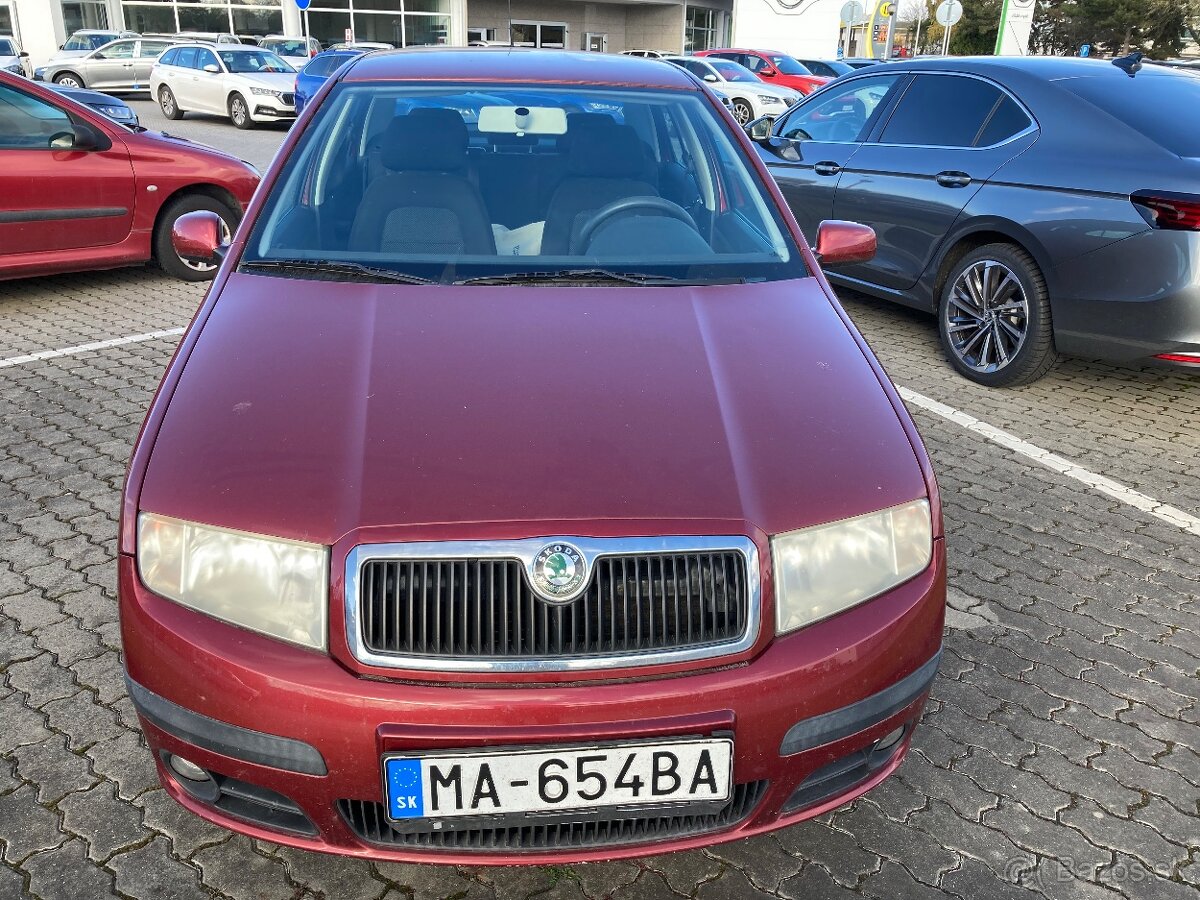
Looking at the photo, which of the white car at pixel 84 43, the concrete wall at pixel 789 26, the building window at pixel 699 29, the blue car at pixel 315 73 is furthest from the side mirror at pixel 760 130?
the concrete wall at pixel 789 26

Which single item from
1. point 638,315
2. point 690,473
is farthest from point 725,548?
point 638,315

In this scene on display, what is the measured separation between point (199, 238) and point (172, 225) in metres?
4.44

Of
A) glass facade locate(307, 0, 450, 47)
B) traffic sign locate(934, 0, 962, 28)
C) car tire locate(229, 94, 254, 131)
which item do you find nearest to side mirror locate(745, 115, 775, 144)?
car tire locate(229, 94, 254, 131)

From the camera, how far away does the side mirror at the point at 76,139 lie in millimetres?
6406

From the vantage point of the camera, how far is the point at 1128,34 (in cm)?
5216

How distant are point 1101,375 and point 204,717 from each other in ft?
18.1

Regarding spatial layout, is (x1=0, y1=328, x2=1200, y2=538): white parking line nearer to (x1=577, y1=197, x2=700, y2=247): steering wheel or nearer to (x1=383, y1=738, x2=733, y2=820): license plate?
(x1=577, y1=197, x2=700, y2=247): steering wheel

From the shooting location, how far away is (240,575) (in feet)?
6.28

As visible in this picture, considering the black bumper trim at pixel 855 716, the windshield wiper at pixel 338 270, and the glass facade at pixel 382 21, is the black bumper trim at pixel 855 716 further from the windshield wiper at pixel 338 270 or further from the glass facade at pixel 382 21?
the glass facade at pixel 382 21

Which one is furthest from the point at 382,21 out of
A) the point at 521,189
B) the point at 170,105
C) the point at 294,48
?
the point at 521,189

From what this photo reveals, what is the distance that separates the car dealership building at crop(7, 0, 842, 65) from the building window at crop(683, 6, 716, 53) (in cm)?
4

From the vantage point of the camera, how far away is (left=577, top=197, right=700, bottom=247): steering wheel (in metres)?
3.00

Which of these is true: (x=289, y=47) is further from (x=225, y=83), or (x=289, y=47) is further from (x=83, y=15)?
(x=83, y=15)

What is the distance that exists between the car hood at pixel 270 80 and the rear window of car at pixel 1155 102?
16.3 m
